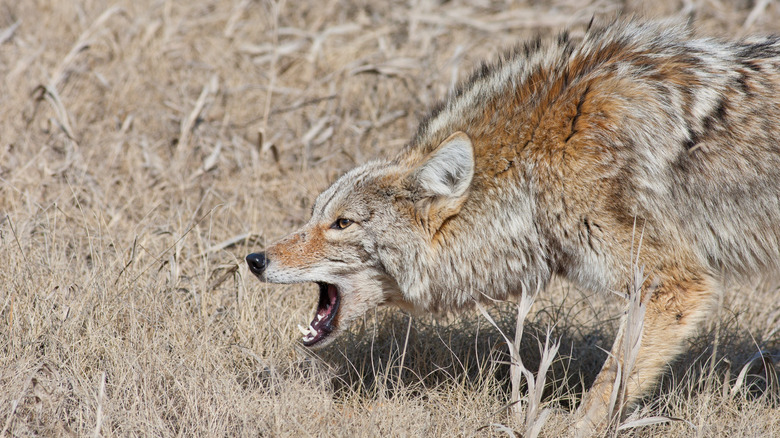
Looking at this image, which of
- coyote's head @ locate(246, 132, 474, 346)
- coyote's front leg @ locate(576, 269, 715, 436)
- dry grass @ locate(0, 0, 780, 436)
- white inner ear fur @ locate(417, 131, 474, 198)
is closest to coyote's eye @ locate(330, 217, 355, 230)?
coyote's head @ locate(246, 132, 474, 346)

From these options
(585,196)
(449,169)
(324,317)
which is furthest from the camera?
(324,317)

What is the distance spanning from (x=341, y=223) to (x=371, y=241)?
22cm

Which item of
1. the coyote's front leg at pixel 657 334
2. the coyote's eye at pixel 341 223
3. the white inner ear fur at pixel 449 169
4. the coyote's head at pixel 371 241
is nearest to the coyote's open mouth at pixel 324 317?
the coyote's head at pixel 371 241

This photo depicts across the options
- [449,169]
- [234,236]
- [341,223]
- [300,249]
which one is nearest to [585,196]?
[449,169]

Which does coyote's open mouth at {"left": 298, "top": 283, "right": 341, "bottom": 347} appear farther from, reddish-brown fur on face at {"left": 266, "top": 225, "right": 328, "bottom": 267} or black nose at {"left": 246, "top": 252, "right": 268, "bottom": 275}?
black nose at {"left": 246, "top": 252, "right": 268, "bottom": 275}

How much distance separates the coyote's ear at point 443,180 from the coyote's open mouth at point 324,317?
0.71 m

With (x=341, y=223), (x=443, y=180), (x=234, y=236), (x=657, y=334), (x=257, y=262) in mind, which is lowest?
(x=234, y=236)

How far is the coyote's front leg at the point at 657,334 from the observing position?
3746mm

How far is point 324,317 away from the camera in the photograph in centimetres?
437

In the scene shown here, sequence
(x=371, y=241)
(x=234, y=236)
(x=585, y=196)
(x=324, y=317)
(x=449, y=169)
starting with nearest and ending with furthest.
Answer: (x=585, y=196)
(x=449, y=169)
(x=371, y=241)
(x=324, y=317)
(x=234, y=236)

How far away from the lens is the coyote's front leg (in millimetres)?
3746

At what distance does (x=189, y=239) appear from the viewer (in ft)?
18.1

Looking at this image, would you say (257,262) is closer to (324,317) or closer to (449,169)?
(324,317)

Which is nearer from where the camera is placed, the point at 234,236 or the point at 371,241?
the point at 371,241
